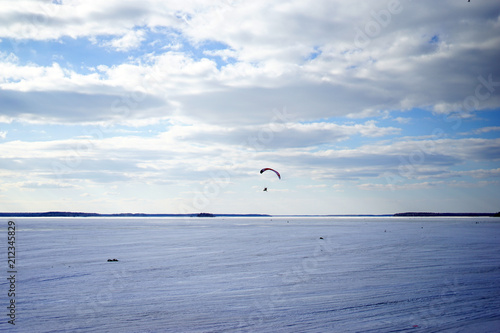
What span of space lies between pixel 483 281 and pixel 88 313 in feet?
45.5

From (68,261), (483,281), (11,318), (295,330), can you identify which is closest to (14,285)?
(11,318)

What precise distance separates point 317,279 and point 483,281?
6.23 m

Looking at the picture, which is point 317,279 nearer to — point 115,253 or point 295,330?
point 295,330

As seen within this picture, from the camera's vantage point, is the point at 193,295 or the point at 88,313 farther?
the point at 193,295

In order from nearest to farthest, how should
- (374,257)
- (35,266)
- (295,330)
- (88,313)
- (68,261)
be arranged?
(295,330), (88,313), (35,266), (68,261), (374,257)

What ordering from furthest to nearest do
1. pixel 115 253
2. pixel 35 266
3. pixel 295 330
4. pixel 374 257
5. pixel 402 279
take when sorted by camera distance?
pixel 115 253, pixel 374 257, pixel 35 266, pixel 402 279, pixel 295 330

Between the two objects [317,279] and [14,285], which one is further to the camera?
[317,279]

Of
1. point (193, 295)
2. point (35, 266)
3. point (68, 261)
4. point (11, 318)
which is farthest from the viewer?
point (68, 261)

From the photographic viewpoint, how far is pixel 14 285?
13.7m

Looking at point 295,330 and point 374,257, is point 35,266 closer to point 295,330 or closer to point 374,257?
point 295,330

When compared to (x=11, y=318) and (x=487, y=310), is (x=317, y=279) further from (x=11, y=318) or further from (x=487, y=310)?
(x=11, y=318)

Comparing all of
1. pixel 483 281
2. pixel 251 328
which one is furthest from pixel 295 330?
pixel 483 281

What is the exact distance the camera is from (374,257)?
22.0 m

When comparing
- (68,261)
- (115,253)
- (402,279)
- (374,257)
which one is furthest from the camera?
(115,253)
